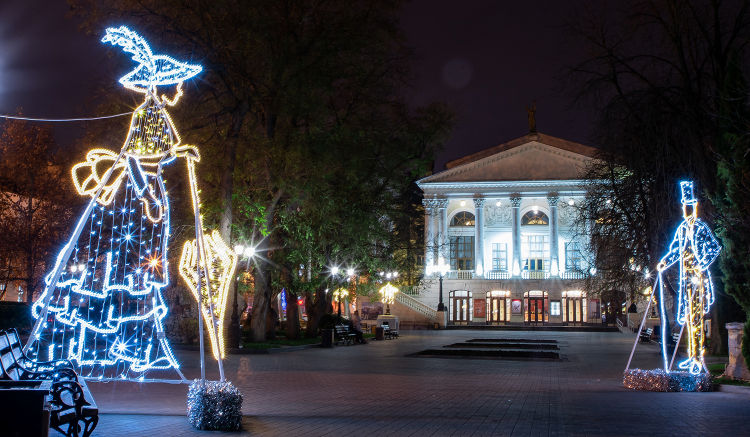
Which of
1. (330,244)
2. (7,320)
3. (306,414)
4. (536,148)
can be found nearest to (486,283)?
(536,148)

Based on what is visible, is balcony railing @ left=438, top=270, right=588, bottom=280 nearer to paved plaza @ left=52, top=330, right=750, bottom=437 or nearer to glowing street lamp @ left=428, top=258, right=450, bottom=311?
glowing street lamp @ left=428, top=258, right=450, bottom=311

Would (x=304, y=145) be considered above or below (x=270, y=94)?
below

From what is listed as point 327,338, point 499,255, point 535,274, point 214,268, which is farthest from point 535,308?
point 214,268

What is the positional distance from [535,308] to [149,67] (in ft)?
Result: 190

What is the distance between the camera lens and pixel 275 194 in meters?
27.5

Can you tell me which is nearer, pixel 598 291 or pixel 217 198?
pixel 217 198

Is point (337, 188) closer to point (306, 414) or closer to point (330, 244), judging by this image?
point (330, 244)

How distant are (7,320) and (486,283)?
4546cm

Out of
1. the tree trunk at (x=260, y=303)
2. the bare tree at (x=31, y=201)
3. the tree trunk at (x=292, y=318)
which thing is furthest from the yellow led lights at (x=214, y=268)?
the bare tree at (x=31, y=201)

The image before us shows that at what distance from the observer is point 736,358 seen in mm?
16141

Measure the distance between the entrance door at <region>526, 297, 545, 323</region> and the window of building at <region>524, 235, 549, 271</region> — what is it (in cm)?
522

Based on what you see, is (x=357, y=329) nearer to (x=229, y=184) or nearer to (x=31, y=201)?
(x=229, y=184)

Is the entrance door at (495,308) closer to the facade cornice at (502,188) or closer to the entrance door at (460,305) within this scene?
the entrance door at (460,305)

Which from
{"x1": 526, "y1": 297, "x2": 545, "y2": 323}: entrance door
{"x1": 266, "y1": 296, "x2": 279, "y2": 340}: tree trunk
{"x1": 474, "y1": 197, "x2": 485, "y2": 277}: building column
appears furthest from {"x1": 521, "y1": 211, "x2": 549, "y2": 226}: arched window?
{"x1": 266, "y1": 296, "x2": 279, "y2": 340}: tree trunk
